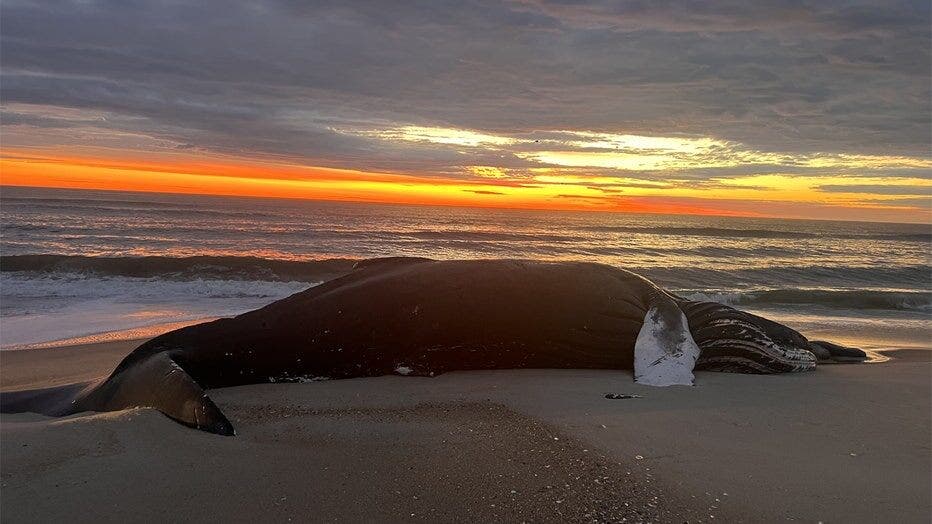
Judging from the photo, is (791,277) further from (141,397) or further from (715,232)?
(715,232)

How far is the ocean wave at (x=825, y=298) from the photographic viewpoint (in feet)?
48.7

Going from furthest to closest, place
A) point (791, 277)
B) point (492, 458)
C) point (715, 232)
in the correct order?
point (715, 232) → point (791, 277) → point (492, 458)

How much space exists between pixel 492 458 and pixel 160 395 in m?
2.67

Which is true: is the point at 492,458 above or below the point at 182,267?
above

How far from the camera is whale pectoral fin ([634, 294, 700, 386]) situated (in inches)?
236

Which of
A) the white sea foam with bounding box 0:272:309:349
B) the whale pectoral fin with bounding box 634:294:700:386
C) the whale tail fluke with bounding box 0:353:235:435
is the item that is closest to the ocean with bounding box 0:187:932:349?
the white sea foam with bounding box 0:272:309:349

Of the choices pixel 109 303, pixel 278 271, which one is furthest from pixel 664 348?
pixel 278 271

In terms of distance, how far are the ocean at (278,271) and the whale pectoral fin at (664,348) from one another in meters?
4.41

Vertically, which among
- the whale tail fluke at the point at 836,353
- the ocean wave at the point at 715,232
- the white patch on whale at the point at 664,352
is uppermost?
the ocean wave at the point at 715,232

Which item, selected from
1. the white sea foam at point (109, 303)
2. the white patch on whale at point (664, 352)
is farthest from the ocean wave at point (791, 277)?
the white sea foam at point (109, 303)

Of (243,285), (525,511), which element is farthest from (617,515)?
(243,285)

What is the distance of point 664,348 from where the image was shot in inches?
257

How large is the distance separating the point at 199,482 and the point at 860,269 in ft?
82.9

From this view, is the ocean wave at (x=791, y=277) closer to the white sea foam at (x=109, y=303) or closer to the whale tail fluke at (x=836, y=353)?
the whale tail fluke at (x=836, y=353)
